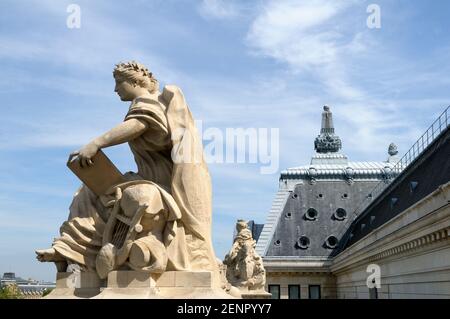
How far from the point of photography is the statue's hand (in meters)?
10.2

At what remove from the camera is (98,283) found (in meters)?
10.1

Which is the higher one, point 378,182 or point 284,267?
point 378,182

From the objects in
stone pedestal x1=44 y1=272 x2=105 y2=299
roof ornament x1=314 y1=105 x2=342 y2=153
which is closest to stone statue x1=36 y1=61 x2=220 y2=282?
stone pedestal x1=44 y1=272 x2=105 y2=299

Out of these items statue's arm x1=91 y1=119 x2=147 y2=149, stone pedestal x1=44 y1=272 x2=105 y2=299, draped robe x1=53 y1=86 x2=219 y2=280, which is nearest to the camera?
stone pedestal x1=44 y1=272 x2=105 y2=299

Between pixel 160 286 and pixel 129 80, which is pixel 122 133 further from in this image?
pixel 160 286

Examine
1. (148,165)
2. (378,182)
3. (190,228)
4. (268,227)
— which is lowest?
(190,228)

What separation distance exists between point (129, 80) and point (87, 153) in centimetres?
167

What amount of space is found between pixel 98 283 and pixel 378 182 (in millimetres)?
72352

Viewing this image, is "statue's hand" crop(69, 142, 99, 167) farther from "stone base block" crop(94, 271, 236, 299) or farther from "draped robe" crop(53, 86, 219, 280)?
"stone base block" crop(94, 271, 236, 299)

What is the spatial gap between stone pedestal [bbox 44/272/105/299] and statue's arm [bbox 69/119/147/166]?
1.84 metres

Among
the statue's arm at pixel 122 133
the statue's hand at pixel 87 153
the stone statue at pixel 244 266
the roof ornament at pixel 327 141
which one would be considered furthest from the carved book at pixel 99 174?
the roof ornament at pixel 327 141

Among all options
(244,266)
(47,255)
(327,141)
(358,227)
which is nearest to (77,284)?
(47,255)
